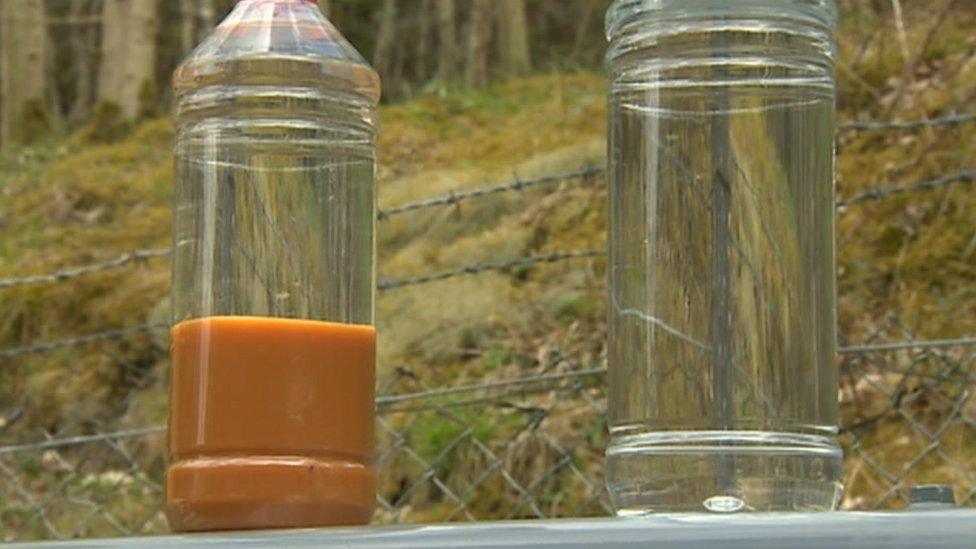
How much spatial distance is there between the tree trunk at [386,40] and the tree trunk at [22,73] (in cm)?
319

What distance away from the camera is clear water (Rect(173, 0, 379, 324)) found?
1329 mm

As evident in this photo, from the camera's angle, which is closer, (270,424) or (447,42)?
(270,424)

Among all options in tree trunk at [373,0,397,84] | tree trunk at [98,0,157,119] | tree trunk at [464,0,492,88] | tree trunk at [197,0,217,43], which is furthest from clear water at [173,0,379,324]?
tree trunk at [373,0,397,84]

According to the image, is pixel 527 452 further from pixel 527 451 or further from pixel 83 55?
pixel 83 55

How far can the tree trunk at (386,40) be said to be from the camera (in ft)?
53.0

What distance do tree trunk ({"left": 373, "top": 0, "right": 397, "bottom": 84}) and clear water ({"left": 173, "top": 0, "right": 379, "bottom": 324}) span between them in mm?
14311

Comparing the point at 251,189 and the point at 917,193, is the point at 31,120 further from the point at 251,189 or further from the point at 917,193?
the point at 251,189

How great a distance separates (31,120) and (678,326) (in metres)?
12.4

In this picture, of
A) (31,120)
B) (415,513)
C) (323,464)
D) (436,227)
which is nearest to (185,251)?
(323,464)

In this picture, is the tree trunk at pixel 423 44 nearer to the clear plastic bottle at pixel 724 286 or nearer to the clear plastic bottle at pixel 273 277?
the clear plastic bottle at pixel 273 277

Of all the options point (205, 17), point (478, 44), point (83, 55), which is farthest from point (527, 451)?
point (83, 55)

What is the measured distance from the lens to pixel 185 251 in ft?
4.40

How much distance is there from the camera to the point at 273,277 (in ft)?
4.37

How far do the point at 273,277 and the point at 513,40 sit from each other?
38.1 feet
